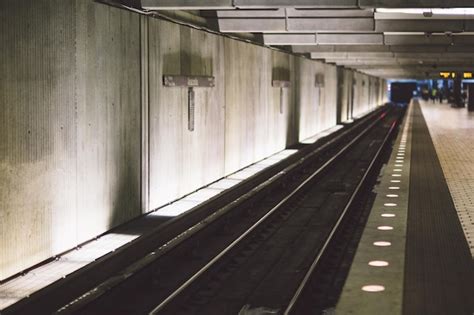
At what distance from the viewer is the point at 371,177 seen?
647 inches

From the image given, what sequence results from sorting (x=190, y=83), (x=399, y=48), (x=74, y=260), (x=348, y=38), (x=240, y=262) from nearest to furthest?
(x=74, y=260), (x=240, y=262), (x=190, y=83), (x=348, y=38), (x=399, y=48)

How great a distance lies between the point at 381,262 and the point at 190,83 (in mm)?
5272

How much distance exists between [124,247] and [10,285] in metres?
1.66

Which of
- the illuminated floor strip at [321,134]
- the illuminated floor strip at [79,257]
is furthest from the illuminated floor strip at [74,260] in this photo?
the illuminated floor strip at [321,134]

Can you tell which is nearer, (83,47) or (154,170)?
(83,47)

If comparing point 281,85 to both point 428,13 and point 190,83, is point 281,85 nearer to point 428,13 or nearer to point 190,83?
point 428,13

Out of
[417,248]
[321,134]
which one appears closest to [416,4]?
[417,248]

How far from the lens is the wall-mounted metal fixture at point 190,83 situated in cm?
1129

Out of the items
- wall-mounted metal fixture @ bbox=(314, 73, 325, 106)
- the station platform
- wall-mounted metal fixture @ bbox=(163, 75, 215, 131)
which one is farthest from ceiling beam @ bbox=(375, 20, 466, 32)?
wall-mounted metal fixture @ bbox=(314, 73, 325, 106)

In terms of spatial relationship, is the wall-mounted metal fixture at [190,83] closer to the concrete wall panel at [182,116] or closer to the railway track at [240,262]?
the concrete wall panel at [182,116]

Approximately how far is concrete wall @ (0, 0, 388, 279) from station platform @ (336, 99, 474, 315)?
3205 mm

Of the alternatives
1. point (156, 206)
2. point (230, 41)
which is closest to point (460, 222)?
point (156, 206)

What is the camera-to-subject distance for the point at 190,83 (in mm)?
12141

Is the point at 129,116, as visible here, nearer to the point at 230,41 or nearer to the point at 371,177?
the point at 230,41
